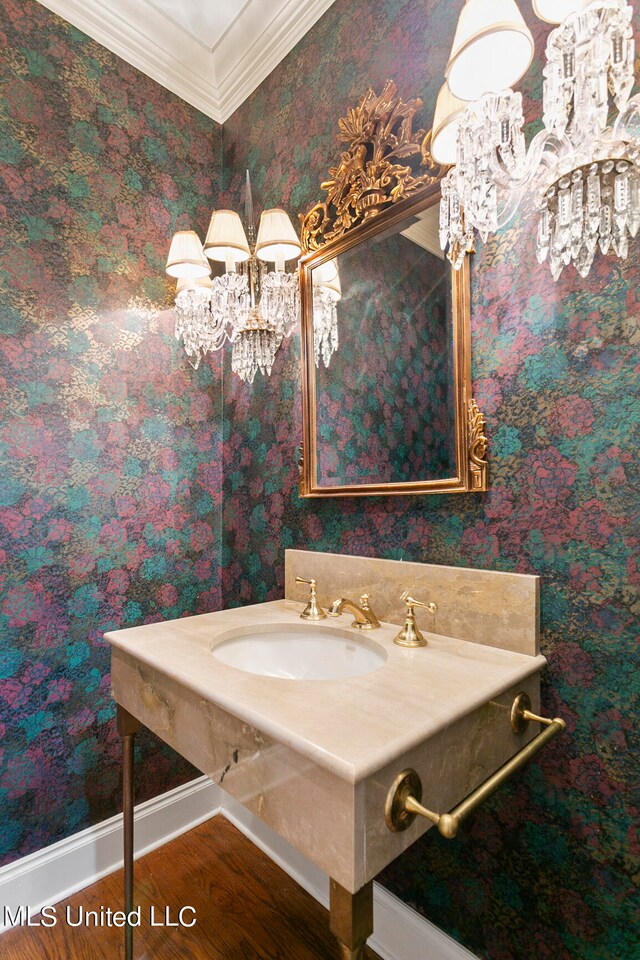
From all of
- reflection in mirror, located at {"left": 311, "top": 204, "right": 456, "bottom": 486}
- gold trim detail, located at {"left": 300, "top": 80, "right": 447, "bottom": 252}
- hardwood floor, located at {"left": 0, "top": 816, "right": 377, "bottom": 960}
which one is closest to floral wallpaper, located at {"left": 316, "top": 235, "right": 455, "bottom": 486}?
reflection in mirror, located at {"left": 311, "top": 204, "right": 456, "bottom": 486}

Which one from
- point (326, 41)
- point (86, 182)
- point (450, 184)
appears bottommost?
point (450, 184)

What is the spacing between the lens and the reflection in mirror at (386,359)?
1157 mm

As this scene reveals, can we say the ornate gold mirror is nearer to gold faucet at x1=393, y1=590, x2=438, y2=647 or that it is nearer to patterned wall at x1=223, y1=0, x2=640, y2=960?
patterned wall at x1=223, y1=0, x2=640, y2=960

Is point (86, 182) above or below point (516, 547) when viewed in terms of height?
above

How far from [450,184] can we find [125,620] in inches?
61.9

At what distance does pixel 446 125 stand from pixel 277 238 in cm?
58

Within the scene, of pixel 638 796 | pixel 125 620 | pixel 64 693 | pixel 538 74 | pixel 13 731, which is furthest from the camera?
pixel 125 620

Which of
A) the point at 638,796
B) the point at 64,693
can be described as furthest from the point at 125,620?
the point at 638,796

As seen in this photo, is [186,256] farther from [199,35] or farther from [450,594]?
[450,594]

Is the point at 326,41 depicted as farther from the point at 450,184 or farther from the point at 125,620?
the point at 125,620

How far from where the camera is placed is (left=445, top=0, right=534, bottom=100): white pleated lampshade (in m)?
0.79

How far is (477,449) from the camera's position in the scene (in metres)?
1.07

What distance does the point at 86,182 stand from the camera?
1572mm

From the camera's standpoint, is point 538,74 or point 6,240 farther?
point 6,240
